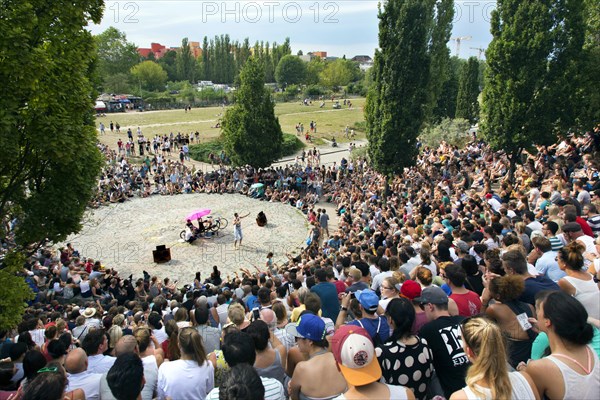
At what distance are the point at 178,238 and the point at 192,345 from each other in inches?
678

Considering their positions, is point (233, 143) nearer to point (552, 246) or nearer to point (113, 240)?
point (113, 240)

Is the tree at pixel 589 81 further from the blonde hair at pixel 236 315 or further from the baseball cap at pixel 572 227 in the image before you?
the blonde hair at pixel 236 315

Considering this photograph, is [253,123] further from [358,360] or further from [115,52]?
[115,52]

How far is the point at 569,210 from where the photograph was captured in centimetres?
966

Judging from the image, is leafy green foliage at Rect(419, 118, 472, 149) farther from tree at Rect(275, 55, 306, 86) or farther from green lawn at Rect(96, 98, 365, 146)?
tree at Rect(275, 55, 306, 86)

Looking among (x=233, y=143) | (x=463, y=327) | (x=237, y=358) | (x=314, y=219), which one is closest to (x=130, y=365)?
(x=237, y=358)

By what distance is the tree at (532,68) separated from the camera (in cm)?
1833

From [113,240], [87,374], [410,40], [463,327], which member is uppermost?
[410,40]

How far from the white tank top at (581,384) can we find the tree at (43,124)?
25.4 feet

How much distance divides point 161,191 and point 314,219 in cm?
1260

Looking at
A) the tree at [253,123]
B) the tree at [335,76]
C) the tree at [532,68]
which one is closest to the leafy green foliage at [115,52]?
the tree at [335,76]

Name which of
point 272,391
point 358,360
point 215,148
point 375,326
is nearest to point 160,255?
point 375,326

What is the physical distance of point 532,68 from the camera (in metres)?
18.9

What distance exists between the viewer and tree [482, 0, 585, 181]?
1833 cm
